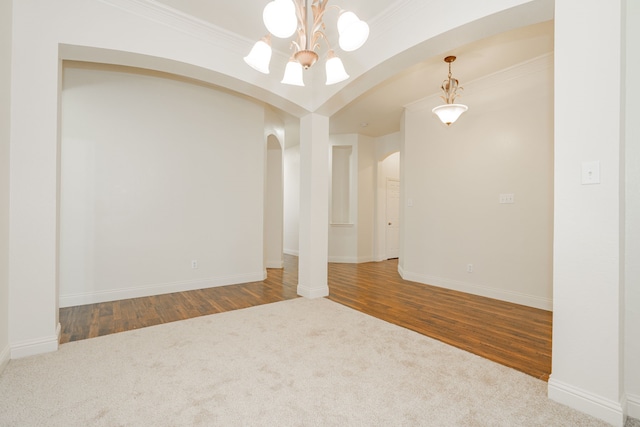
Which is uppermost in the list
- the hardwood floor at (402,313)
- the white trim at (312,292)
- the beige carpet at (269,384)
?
the white trim at (312,292)

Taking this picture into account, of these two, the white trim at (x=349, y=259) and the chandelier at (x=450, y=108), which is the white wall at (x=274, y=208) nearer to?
the white trim at (x=349, y=259)

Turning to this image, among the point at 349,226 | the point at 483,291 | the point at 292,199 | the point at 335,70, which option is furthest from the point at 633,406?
the point at 292,199

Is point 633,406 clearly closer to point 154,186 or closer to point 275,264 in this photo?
point 154,186

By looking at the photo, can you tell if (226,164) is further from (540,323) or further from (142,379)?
(540,323)

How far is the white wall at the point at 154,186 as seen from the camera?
3.66 metres

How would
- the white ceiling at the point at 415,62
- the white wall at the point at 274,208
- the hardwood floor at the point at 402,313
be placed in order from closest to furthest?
the hardwood floor at the point at 402,313
the white ceiling at the point at 415,62
the white wall at the point at 274,208

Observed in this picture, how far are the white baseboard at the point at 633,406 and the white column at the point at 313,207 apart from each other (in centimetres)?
293

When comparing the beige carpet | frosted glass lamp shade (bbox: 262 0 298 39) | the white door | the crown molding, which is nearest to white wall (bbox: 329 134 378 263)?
the white door

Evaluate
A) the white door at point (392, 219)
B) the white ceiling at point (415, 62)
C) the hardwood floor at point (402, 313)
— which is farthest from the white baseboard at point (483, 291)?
the white ceiling at point (415, 62)

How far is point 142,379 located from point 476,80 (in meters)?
5.02

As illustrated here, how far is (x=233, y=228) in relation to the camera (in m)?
4.79

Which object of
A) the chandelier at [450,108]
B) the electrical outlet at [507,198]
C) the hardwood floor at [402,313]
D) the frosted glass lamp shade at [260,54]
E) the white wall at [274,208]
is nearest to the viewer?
the frosted glass lamp shade at [260,54]

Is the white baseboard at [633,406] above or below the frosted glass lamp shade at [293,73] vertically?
below

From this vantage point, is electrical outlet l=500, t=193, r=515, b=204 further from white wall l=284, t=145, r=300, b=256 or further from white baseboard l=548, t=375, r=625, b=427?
white wall l=284, t=145, r=300, b=256
